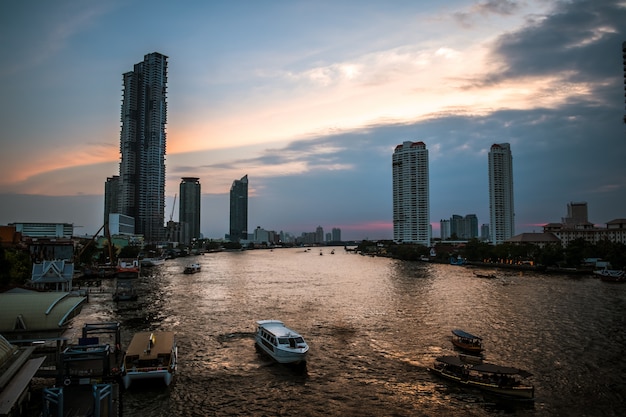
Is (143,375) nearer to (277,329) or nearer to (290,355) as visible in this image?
(290,355)

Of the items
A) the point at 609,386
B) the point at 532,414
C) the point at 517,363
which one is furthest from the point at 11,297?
the point at 609,386

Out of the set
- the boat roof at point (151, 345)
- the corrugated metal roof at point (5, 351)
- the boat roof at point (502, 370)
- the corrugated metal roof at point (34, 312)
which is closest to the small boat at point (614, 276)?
the boat roof at point (502, 370)

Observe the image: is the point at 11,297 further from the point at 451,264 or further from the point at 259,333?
the point at 451,264

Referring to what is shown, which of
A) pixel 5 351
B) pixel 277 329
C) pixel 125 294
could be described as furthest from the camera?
pixel 125 294

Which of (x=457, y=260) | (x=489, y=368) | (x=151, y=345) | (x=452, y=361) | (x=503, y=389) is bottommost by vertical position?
(x=457, y=260)

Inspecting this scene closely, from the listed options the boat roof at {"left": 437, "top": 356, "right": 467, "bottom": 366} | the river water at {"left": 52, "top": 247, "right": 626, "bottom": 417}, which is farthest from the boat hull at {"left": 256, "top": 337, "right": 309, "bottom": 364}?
the boat roof at {"left": 437, "top": 356, "right": 467, "bottom": 366}

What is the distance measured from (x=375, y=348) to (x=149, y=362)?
1674 centimetres

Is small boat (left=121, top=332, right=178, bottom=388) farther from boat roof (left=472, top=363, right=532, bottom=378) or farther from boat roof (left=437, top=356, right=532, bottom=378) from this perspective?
boat roof (left=472, top=363, right=532, bottom=378)

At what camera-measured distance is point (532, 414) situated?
813 inches

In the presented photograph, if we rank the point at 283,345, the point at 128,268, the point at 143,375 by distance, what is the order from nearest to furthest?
1. the point at 143,375
2. the point at 283,345
3. the point at 128,268

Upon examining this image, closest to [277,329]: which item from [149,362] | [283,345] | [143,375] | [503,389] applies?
[283,345]

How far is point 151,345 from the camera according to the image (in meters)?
25.6

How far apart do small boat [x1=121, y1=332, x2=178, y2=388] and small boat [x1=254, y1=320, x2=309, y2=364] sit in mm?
6466

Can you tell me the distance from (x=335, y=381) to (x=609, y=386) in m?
16.2
